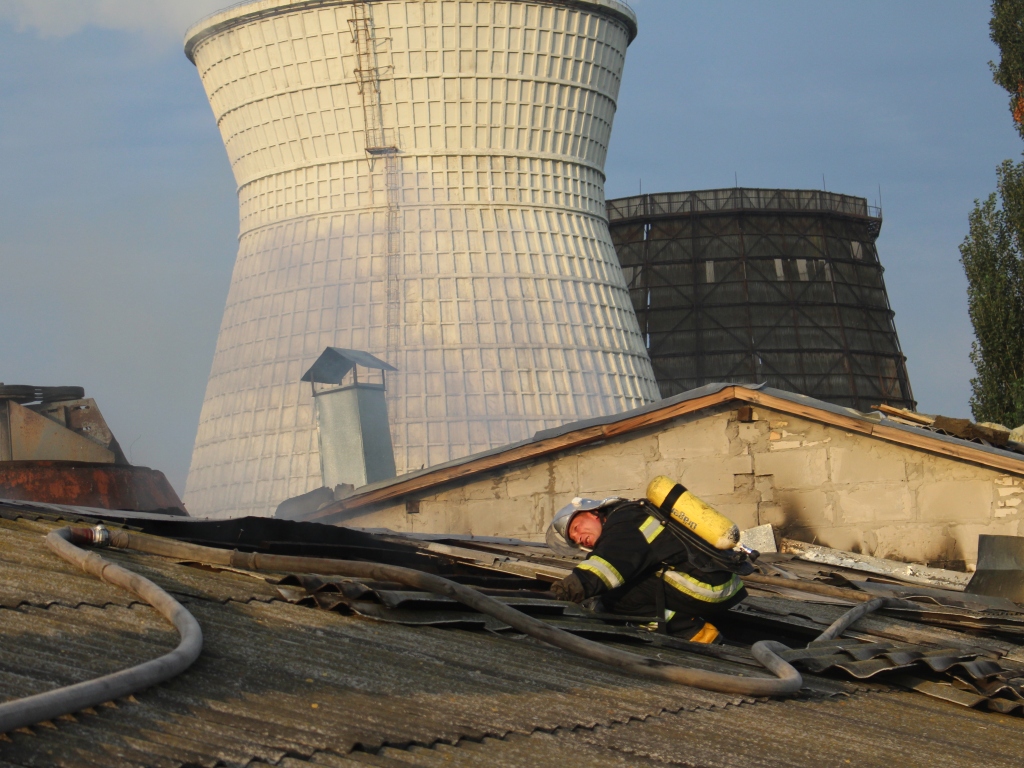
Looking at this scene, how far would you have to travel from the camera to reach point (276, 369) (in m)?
26.6

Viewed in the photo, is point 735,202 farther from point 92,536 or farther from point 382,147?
point 92,536

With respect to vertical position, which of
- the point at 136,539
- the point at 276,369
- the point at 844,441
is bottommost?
the point at 136,539

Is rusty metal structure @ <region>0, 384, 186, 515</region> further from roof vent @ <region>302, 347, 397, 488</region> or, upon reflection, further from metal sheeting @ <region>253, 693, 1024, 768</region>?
roof vent @ <region>302, 347, 397, 488</region>

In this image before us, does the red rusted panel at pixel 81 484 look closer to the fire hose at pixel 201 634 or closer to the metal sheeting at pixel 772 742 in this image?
the fire hose at pixel 201 634

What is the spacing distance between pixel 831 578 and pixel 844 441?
11.0ft

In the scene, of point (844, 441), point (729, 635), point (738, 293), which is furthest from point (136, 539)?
point (738, 293)

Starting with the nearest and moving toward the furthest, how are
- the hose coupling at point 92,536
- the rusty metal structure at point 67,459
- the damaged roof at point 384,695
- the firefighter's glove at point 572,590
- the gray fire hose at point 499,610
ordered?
the damaged roof at point 384,695 → the gray fire hose at point 499,610 → the hose coupling at point 92,536 → the firefighter's glove at point 572,590 → the rusty metal structure at point 67,459

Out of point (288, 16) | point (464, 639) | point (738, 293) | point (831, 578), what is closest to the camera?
point (464, 639)

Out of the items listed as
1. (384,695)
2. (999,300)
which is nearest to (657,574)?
(384,695)

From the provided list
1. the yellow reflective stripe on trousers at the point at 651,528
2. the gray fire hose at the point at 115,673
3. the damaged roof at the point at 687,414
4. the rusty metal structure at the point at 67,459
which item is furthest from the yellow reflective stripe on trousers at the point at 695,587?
the damaged roof at the point at 687,414

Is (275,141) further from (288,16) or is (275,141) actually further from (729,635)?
(729,635)

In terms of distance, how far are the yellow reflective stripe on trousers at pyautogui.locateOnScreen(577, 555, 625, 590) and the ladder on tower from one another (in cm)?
2002

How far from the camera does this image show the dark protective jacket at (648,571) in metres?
5.87

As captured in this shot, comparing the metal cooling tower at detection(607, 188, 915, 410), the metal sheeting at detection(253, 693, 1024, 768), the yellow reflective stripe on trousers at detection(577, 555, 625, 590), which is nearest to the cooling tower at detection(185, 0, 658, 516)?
the metal cooling tower at detection(607, 188, 915, 410)
